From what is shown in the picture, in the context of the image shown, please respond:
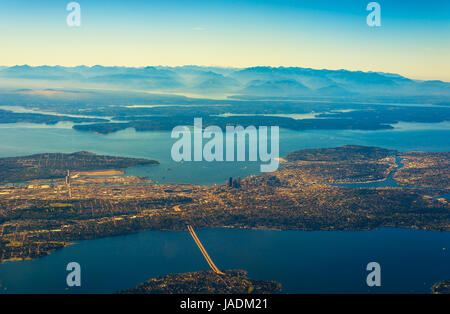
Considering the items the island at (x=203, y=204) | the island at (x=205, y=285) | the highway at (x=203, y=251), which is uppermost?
the island at (x=203, y=204)

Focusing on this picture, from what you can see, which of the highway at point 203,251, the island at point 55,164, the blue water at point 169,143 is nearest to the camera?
the highway at point 203,251

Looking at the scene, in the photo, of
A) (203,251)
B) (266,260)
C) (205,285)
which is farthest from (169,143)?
(205,285)

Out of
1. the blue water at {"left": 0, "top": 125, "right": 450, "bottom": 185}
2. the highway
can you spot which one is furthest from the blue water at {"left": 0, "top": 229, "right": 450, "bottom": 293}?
the blue water at {"left": 0, "top": 125, "right": 450, "bottom": 185}

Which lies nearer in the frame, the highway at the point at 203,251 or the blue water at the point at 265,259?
the blue water at the point at 265,259

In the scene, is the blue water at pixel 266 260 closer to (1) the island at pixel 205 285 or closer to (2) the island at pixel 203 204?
(1) the island at pixel 205 285

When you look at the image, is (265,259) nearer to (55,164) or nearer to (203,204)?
(203,204)

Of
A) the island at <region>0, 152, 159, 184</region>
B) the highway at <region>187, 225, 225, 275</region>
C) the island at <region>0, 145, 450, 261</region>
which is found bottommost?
the highway at <region>187, 225, 225, 275</region>

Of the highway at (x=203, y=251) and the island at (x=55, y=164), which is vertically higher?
the island at (x=55, y=164)

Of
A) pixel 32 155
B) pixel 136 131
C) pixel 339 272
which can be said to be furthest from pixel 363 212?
pixel 136 131

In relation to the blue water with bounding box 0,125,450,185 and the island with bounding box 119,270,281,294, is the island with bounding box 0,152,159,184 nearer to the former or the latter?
the blue water with bounding box 0,125,450,185

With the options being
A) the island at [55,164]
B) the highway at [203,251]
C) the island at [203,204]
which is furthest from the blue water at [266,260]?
the island at [55,164]

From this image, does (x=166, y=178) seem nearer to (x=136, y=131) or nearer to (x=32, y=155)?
(x=32, y=155)

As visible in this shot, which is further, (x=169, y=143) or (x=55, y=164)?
(x=169, y=143)
